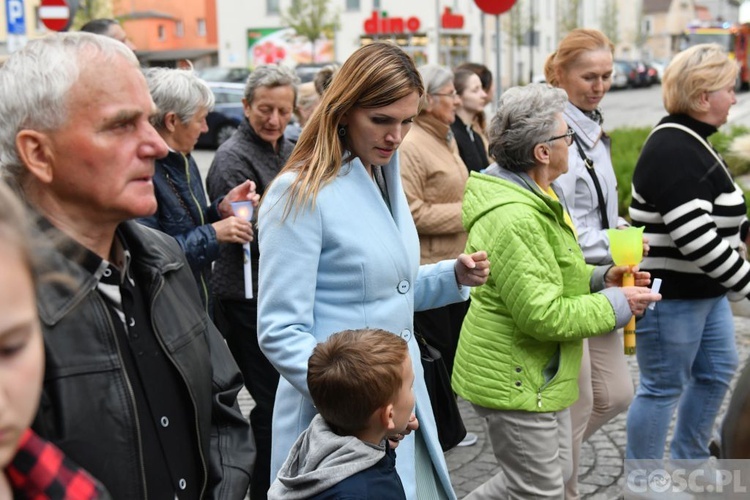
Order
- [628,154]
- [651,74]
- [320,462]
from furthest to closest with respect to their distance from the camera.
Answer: [651,74]
[628,154]
[320,462]

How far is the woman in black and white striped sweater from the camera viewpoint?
15.1 ft

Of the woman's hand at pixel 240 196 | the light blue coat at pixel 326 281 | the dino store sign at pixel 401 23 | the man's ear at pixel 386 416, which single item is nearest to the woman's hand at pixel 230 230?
the woman's hand at pixel 240 196

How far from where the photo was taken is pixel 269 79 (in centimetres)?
522

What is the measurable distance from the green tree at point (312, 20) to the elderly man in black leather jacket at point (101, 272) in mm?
49636

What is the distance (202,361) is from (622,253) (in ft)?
7.01

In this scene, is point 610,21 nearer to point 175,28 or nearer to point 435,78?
point 175,28

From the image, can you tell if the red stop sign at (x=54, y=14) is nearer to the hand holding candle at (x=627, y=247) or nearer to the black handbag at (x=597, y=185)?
the black handbag at (x=597, y=185)

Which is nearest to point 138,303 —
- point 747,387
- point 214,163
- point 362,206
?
point 362,206

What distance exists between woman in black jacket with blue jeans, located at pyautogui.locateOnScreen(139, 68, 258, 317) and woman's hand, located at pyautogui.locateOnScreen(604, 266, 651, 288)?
1.53 metres

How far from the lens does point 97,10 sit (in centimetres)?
4134

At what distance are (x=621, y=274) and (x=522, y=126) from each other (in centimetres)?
72

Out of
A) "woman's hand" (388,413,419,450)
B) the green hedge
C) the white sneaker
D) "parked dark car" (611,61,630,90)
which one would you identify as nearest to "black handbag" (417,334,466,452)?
"woman's hand" (388,413,419,450)

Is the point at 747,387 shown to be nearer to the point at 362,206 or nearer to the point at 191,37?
the point at 362,206

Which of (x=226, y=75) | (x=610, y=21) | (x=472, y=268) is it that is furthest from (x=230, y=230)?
(x=610, y=21)
